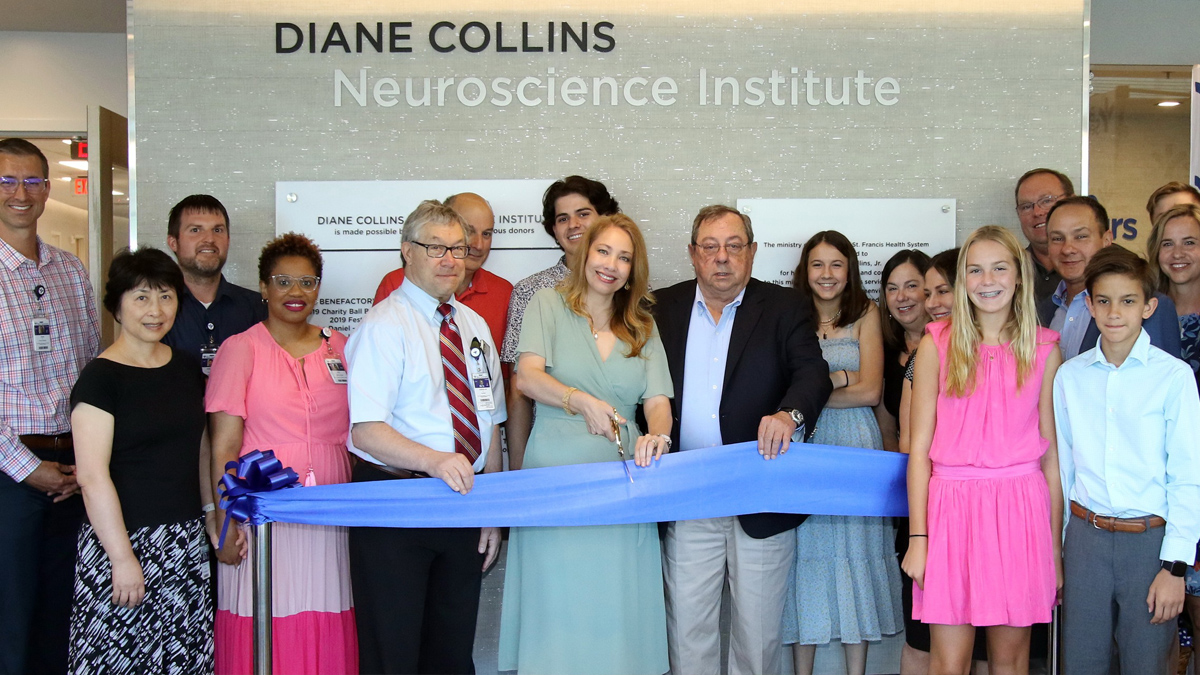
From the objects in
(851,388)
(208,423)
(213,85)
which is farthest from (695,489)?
(213,85)

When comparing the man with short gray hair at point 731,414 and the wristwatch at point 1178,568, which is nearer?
the wristwatch at point 1178,568

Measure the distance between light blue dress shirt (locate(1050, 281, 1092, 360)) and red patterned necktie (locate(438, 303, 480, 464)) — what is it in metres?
2.23

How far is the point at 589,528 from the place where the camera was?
3316 mm

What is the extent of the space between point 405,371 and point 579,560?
3.07 ft

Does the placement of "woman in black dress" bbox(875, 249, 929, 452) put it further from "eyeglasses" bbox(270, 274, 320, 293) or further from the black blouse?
the black blouse

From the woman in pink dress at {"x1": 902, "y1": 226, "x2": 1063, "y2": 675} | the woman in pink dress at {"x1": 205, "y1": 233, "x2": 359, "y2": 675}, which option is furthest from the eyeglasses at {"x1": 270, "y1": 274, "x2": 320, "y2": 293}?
the woman in pink dress at {"x1": 902, "y1": 226, "x2": 1063, "y2": 675}

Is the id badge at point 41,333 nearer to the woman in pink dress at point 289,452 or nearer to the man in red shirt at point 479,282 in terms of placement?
the woman in pink dress at point 289,452

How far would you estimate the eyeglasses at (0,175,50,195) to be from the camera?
3.71 metres

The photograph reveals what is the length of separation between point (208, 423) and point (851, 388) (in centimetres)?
263

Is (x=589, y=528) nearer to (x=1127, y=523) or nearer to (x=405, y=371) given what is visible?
(x=405, y=371)

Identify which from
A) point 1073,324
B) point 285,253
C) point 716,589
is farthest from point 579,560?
point 1073,324

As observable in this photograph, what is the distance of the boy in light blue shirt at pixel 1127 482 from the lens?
9.45ft

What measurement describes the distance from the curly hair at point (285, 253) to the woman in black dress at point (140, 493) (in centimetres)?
37

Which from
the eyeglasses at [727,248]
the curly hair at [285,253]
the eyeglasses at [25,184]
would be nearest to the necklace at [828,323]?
the eyeglasses at [727,248]
